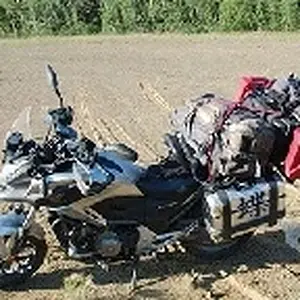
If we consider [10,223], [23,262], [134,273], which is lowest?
[134,273]

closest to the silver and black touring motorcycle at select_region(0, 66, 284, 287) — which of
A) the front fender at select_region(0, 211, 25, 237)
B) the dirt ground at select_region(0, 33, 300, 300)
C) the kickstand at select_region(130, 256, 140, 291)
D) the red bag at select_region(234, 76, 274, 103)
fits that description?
the front fender at select_region(0, 211, 25, 237)

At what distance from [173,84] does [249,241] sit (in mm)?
5729

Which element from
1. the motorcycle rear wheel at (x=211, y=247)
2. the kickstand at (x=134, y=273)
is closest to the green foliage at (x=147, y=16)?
the motorcycle rear wheel at (x=211, y=247)

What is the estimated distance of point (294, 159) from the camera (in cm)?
613

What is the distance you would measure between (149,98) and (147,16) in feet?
22.3

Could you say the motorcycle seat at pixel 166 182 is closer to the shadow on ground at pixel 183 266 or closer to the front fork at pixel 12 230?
the shadow on ground at pixel 183 266

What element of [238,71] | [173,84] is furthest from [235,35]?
[173,84]

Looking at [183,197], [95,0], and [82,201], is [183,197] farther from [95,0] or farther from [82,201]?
[95,0]

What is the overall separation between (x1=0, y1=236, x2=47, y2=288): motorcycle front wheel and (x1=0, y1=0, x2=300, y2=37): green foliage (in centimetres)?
1201

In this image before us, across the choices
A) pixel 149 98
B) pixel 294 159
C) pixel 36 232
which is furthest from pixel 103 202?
pixel 149 98

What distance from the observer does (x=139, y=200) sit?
246 inches

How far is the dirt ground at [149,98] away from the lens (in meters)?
6.36

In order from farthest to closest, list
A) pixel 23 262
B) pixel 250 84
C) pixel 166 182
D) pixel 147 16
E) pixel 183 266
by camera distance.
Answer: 1. pixel 147 16
2. pixel 250 84
3. pixel 183 266
4. pixel 166 182
5. pixel 23 262

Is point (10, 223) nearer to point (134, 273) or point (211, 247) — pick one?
point (134, 273)
